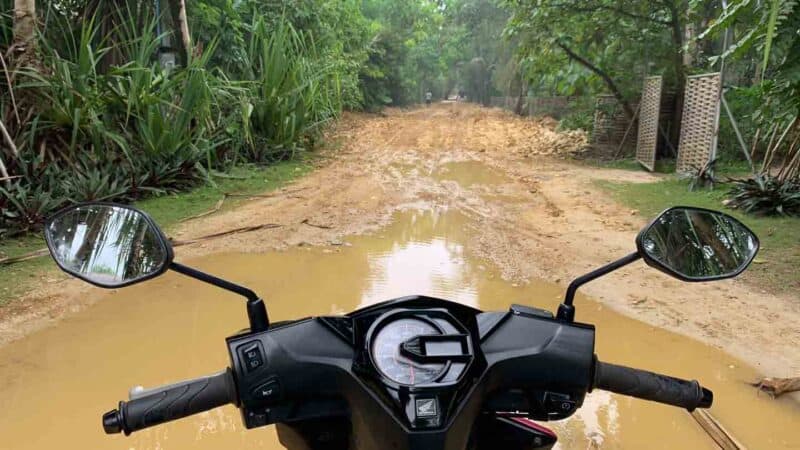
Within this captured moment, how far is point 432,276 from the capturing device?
178 inches

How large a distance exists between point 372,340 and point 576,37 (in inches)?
434

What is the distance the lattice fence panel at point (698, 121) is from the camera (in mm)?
8500

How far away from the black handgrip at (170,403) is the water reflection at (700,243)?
2.89 feet

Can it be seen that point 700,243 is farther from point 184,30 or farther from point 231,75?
point 231,75

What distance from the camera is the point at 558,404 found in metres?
1.06

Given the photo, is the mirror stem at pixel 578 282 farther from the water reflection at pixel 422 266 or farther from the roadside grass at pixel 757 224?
the roadside grass at pixel 757 224

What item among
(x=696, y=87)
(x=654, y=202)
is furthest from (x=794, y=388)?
(x=696, y=87)

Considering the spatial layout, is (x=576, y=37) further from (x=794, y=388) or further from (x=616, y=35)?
(x=794, y=388)

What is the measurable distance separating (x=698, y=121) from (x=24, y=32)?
8.89 metres

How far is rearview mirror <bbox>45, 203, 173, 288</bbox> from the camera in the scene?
117 cm

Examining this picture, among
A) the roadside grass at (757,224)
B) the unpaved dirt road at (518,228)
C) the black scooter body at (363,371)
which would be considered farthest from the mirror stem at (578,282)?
the roadside grass at (757,224)

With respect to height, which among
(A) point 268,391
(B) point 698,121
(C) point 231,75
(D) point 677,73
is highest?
(C) point 231,75

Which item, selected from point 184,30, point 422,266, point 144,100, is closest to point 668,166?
point 422,266

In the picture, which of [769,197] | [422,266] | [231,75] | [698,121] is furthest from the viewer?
[231,75]
